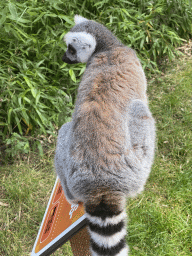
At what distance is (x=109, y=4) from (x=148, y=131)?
8.96ft

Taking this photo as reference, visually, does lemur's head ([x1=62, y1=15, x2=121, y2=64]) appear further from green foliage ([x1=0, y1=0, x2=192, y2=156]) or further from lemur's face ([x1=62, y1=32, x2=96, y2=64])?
green foliage ([x1=0, y1=0, x2=192, y2=156])

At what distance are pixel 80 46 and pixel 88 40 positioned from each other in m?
0.09

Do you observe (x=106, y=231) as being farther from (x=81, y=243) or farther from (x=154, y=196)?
(x=154, y=196)

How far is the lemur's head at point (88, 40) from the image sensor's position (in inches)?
83.4

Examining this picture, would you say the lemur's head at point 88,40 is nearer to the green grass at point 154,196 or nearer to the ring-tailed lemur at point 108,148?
the ring-tailed lemur at point 108,148

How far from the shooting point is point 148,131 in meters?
1.74

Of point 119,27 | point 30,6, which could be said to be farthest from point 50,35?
point 119,27

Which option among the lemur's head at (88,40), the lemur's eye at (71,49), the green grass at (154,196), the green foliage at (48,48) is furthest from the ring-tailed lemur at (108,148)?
the green foliage at (48,48)

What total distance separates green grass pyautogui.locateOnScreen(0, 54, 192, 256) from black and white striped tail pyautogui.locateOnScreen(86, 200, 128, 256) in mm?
972

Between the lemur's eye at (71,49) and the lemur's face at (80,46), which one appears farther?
the lemur's eye at (71,49)

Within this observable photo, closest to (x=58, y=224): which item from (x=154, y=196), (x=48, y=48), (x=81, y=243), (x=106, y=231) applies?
(x=81, y=243)

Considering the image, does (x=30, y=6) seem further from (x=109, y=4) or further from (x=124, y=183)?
(x=124, y=183)

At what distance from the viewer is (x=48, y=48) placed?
3.34 m

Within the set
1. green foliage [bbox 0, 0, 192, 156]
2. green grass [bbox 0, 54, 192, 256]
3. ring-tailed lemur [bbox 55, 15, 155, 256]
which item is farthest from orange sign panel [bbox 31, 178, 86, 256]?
green foliage [bbox 0, 0, 192, 156]
